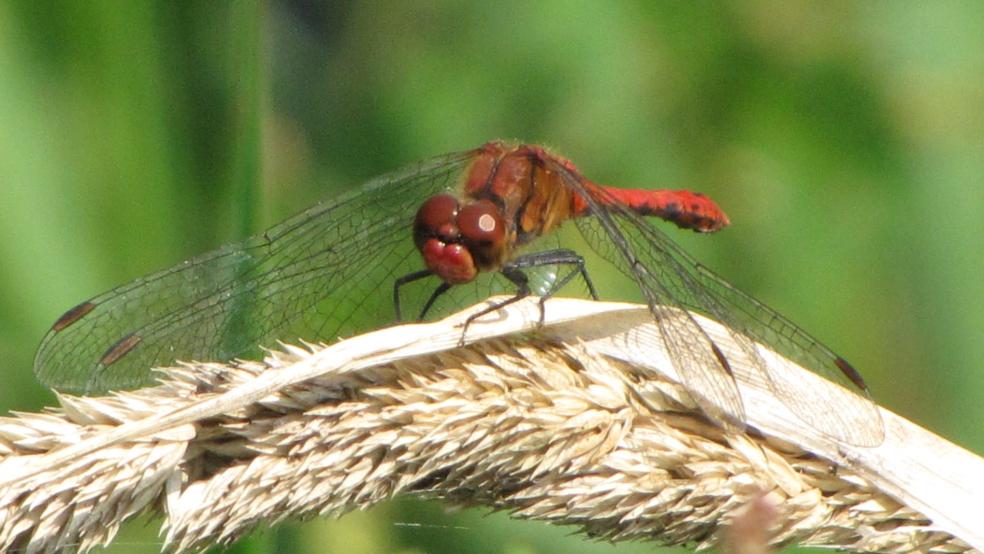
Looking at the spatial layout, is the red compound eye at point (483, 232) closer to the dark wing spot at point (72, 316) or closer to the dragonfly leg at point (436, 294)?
the dragonfly leg at point (436, 294)

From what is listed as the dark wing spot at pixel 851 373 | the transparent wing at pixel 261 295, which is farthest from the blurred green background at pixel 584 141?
the dark wing spot at pixel 851 373

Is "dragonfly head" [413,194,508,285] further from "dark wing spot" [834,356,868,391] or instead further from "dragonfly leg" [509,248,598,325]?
"dark wing spot" [834,356,868,391]

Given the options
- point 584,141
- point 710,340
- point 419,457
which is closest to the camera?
point 419,457

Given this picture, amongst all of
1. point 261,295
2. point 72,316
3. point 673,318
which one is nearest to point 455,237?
point 261,295

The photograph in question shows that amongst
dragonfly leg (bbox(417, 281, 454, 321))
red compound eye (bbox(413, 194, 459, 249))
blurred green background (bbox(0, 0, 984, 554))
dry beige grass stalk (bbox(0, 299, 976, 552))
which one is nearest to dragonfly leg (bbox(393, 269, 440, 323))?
dragonfly leg (bbox(417, 281, 454, 321))

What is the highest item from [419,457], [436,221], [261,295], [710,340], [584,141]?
[584,141]

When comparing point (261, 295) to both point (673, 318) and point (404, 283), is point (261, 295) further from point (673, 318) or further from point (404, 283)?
point (673, 318)

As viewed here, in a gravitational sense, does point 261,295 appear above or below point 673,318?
above

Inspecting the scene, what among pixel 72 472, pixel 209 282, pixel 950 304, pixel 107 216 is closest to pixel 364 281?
pixel 209 282
